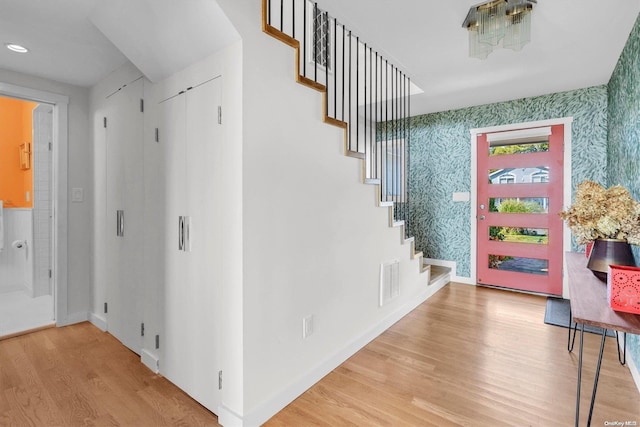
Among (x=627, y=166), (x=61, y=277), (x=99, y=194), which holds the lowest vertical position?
(x=61, y=277)

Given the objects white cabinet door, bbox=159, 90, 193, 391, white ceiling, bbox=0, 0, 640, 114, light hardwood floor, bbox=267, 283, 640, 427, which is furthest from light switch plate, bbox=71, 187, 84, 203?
light hardwood floor, bbox=267, 283, 640, 427

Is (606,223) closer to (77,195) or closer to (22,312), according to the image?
(77,195)

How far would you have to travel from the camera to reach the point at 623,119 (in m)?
2.57

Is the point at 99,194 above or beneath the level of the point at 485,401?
above

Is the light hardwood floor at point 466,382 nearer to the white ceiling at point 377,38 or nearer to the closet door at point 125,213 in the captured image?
the closet door at point 125,213

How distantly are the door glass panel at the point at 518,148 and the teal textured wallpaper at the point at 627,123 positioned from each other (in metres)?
0.68

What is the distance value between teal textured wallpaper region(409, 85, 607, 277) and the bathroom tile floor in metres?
4.63

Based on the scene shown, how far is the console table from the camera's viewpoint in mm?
1111

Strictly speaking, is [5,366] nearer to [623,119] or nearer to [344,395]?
[344,395]

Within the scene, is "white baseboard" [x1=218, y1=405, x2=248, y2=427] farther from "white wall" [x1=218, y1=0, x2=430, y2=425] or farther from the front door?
the front door

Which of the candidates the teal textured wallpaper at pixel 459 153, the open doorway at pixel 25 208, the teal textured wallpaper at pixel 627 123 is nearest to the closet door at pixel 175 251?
the open doorway at pixel 25 208

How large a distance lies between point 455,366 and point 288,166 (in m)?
1.83

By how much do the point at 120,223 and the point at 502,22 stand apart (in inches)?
127

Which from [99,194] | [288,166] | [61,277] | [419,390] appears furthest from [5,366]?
[419,390]
